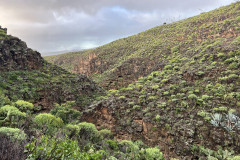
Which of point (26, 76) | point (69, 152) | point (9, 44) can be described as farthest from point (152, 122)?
point (9, 44)

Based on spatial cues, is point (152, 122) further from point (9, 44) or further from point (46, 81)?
point (9, 44)

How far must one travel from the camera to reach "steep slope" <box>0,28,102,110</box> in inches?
719

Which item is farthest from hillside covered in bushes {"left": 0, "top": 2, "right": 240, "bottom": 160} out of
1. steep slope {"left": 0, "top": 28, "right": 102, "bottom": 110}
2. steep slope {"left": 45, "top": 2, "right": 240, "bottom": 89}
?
steep slope {"left": 45, "top": 2, "right": 240, "bottom": 89}

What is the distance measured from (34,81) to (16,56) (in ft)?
18.8

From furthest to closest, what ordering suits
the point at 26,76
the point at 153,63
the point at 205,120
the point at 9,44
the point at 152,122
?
the point at 153,63
the point at 9,44
the point at 26,76
the point at 152,122
the point at 205,120

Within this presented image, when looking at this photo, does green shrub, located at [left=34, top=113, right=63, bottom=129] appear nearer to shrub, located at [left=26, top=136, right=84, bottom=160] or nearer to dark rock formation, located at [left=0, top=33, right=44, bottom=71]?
shrub, located at [left=26, top=136, right=84, bottom=160]

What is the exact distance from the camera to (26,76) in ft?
68.1

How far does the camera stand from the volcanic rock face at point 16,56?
20286 millimetres

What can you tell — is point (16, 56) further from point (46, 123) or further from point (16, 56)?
point (46, 123)

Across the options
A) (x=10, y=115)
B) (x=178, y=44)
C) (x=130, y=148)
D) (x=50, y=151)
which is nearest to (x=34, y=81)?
(x=10, y=115)

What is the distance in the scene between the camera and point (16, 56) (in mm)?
21844

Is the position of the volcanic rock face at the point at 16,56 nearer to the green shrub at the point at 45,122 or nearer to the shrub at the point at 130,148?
the green shrub at the point at 45,122

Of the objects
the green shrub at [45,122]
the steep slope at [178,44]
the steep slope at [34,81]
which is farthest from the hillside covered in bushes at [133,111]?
the steep slope at [178,44]

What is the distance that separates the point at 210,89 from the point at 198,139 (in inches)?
250
